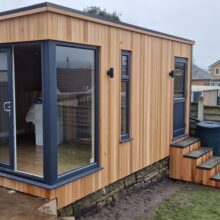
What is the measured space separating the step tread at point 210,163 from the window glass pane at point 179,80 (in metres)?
1.63

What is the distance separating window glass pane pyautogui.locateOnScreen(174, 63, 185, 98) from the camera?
7.34 metres

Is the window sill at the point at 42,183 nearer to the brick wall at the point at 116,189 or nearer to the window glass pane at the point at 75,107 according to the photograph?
the window glass pane at the point at 75,107

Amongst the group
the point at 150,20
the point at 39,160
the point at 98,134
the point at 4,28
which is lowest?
the point at 39,160

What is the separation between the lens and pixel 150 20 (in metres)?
26.7

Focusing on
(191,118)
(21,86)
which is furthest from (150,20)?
(21,86)

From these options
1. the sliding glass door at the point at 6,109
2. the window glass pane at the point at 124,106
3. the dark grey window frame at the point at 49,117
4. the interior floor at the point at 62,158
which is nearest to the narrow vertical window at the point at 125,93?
the window glass pane at the point at 124,106

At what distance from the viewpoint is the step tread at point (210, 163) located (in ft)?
22.1

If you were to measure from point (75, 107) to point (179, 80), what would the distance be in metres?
3.62

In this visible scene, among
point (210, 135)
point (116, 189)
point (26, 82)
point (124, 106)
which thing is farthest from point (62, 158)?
point (210, 135)

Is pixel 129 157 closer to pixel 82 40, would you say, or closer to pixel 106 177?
pixel 106 177

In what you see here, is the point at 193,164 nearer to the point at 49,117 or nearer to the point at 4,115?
the point at 49,117

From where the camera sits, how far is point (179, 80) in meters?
7.49

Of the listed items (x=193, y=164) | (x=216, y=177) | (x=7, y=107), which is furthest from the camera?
(x=193, y=164)

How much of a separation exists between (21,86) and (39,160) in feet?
5.37
